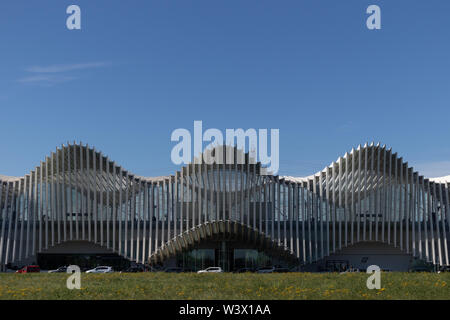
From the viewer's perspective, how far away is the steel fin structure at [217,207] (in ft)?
198

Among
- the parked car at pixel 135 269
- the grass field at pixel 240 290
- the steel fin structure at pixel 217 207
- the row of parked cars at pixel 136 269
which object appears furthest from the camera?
the steel fin structure at pixel 217 207

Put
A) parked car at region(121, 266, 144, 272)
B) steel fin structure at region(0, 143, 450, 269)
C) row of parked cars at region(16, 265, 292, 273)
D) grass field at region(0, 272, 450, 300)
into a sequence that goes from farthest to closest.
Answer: steel fin structure at region(0, 143, 450, 269), parked car at region(121, 266, 144, 272), row of parked cars at region(16, 265, 292, 273), grass field at region(0, 272, 450, 300)

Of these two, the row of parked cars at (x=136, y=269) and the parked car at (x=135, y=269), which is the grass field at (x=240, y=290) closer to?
the row of parked cars at (x=136, y=269)

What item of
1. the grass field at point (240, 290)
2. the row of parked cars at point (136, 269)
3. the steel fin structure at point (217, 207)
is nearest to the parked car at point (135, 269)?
the row of parked cars at point (136, 269)

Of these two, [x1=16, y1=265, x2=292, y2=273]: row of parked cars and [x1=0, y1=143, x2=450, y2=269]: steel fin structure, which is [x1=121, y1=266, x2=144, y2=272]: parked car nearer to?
[x1=16, y1=265, x2=292, y2=273]: row of parked cars

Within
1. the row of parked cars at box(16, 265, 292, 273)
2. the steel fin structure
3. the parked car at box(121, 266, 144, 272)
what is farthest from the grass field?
the steel fin structure

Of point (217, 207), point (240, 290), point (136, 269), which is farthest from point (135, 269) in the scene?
point (240, 290)

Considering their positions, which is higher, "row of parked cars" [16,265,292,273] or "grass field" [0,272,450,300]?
"grass field" [0,272,450,300]

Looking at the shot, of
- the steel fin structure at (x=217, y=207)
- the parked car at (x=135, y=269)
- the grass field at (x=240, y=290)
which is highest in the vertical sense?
the steel fin structure at (x=217, y=207)

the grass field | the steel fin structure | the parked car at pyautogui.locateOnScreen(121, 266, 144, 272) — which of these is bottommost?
the parked car at pyautogui.locateOnScreen(121, 266, 144, 272)

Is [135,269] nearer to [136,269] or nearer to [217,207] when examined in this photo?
[136,269]

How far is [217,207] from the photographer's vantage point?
60.3m

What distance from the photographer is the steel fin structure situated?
60.5 metres

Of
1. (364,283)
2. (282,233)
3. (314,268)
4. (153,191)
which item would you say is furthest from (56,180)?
(364,283)
